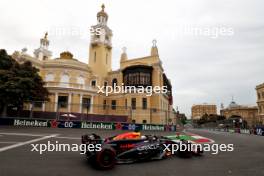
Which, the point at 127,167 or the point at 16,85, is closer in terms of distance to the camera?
the point at 127,167

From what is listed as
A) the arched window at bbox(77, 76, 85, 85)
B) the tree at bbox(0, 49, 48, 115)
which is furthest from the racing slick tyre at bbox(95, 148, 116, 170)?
the arched window at bbox(77, 76, 85, 85)

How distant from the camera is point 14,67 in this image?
26562mm

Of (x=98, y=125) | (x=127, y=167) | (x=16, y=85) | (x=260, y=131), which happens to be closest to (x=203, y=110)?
(x=260, y=131)

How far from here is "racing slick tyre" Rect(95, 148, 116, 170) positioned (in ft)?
19.2

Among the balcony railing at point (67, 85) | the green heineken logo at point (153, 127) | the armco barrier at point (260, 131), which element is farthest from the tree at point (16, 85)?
the armco barrier at point (260, 131)

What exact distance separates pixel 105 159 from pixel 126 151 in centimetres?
100

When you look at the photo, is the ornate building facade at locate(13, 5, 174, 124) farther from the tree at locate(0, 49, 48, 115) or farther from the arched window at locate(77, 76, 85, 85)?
the tree at locate(0, 49, 48, 115)

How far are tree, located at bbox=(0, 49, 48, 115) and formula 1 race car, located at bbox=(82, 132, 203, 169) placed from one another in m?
19.4

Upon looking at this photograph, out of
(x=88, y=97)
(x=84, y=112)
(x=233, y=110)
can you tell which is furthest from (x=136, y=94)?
(x=233, y=110)

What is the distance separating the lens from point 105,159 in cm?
596

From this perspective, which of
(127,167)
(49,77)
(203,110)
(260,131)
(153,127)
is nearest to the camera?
(127,167)

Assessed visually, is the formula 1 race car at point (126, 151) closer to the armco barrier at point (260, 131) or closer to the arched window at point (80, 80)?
the armco barrier at point (260, 131)

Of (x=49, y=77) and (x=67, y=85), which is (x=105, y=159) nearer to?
(x=67, y=85)

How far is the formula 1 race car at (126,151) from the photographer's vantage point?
5.95 meters
